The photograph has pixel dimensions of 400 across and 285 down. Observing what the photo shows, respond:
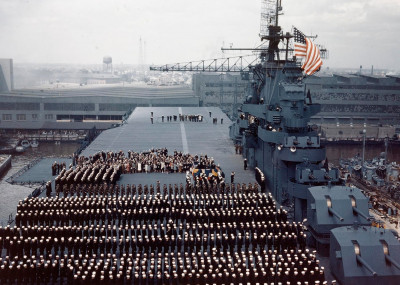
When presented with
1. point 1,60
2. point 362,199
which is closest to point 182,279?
point 362,199

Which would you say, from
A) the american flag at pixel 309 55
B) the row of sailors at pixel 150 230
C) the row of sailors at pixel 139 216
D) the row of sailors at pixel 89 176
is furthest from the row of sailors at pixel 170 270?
the american flag at pixel 309 55

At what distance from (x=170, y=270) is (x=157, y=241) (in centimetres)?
260

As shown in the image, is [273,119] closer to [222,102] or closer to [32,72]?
[222,102]

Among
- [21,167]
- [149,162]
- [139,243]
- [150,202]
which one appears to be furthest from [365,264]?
[21,167]

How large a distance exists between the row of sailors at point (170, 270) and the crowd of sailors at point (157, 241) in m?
0.04

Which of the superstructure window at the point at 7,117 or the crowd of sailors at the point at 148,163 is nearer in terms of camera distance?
the crowd of sailors at the point at 148,163

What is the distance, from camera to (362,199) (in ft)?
76.8

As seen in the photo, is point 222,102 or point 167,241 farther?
point 222,102

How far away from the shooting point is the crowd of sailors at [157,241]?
1920 centimetres

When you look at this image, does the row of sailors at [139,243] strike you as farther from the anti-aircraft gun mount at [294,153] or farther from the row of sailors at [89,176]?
the row of sailors at [89,176]

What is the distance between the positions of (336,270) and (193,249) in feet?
20.8

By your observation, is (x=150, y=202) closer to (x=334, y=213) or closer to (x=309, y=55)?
(x=334, y=213)

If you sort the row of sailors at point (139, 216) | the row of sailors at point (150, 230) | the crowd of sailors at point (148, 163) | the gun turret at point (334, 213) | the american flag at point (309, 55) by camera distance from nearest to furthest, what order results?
the gun turret at point (334, 213) → the row of sailors at point (150, 230) → the row of sailors at point (139, 216) → the american flag at point (309, 55) → the crowd of sailors at point (148, 163)

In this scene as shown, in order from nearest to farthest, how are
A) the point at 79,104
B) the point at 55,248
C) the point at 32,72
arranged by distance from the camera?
the point at 55,248
the point at 79,104
the point at 32,72
